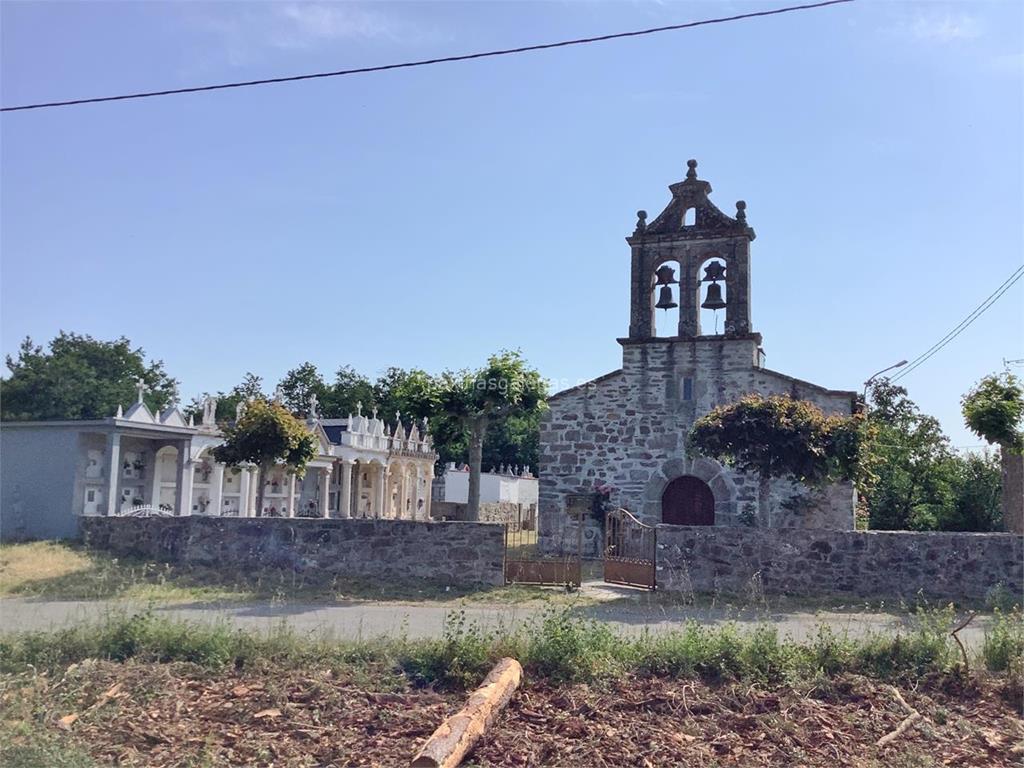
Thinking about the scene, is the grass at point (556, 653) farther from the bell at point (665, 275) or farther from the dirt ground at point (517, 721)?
the bell at point (665, 275)

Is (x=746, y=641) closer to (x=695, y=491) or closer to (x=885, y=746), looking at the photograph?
(x=885, y=746)

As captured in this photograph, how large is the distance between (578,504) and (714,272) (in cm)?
632

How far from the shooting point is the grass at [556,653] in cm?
757

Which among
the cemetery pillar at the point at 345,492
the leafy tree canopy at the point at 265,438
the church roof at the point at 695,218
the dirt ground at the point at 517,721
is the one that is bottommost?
the dirt ground at the point at 517,721

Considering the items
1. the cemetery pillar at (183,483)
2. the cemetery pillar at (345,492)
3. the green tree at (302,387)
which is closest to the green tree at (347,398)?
the green tree at (302,387)

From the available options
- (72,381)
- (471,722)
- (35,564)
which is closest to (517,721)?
(471,722)

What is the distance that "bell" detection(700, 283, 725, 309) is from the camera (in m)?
19.6

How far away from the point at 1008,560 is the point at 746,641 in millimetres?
7467

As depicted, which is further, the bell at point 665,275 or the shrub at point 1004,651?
the bell at point 665,275

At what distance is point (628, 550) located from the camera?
18625 millimetres

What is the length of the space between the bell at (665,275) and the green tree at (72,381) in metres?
38.7

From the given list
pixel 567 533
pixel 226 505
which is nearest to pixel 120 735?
pixel 567 533

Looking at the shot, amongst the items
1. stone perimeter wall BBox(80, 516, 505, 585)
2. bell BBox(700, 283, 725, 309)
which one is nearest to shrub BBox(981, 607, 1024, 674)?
stone perimeter wall BBox(80, 516, 505, 585)

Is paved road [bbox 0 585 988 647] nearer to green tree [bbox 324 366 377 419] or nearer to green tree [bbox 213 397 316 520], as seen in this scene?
green tree [bbox 213 397 316 520]
